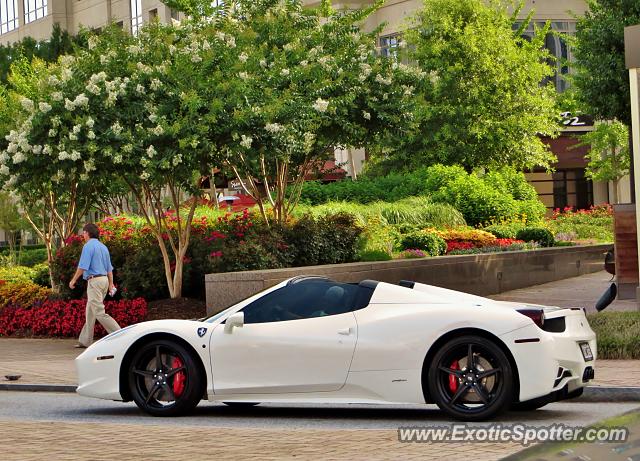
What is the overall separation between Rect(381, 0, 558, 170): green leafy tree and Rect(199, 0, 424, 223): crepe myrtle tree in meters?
16.0

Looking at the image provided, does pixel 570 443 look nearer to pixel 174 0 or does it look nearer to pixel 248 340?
Result: pixel 248 340

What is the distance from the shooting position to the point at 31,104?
65.8 feet

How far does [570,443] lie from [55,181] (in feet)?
61.8

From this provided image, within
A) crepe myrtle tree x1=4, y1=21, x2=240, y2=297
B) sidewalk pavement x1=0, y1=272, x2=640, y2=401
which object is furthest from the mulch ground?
sidewalk pavement x1=0, y1=272, x2=640, y2=401

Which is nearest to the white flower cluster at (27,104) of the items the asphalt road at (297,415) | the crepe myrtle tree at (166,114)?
the crepe myrtle tree at (166,114)

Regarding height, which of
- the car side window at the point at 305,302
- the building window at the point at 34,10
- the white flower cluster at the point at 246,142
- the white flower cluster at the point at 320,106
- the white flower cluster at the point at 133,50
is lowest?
the car side window at the point at 305,302

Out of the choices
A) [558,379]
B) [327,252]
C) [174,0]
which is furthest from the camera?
[174,0]

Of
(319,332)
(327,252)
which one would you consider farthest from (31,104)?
(319,332)

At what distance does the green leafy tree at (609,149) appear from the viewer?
49.1 m

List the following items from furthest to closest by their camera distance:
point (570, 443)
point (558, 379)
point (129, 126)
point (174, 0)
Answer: point (174, 0), point (129, 126), point (558, 379), point (570, 443)

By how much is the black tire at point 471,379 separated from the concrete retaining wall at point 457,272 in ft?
23.4

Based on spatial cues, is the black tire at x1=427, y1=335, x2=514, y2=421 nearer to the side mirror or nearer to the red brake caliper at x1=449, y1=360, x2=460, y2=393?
the red brake caliper at x1=449, y1=360, x2=460, y2=393

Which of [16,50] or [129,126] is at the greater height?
[16,50]

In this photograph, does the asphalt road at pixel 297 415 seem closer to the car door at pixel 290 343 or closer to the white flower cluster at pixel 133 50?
the car door at pixel 290 343
